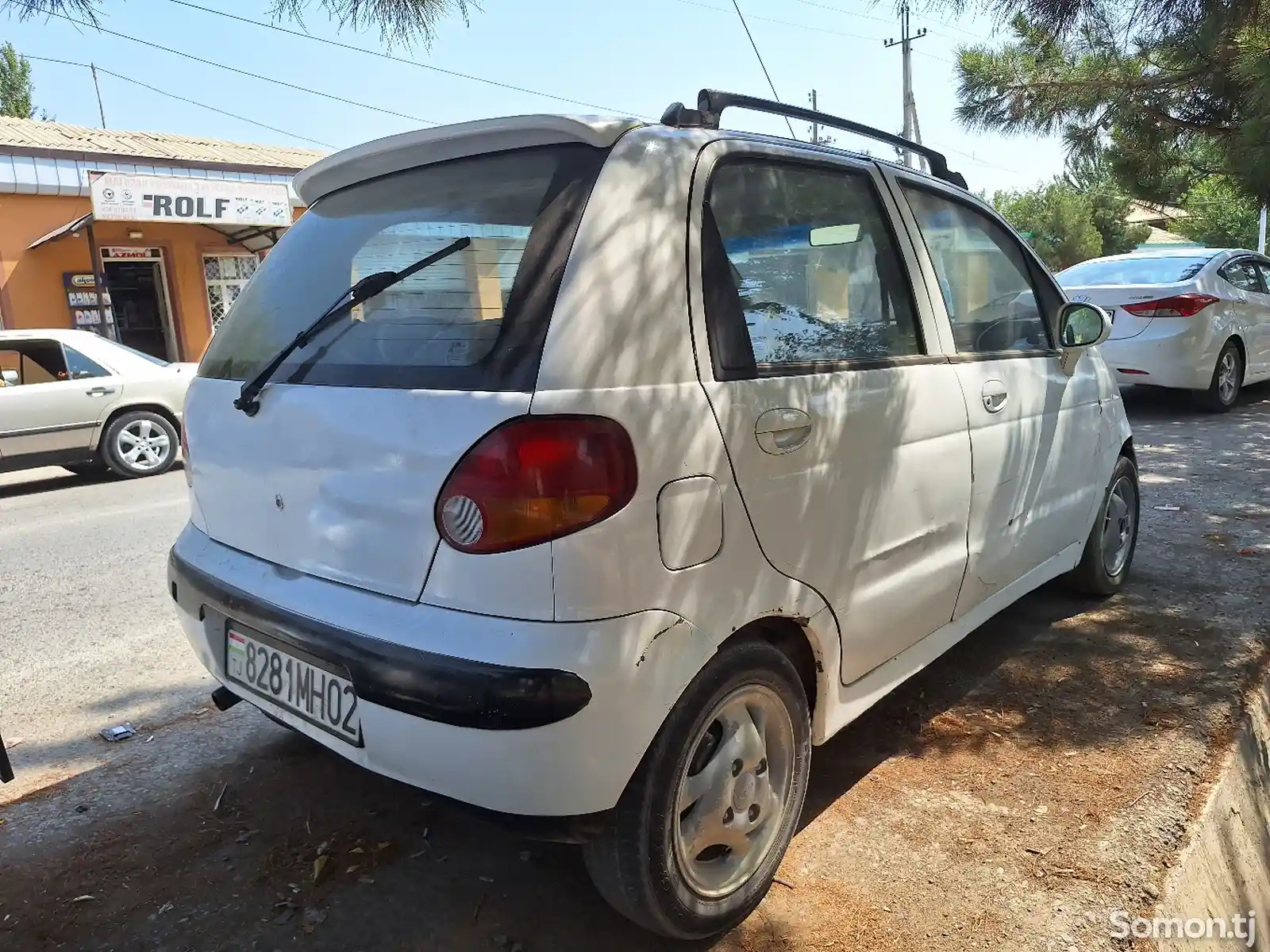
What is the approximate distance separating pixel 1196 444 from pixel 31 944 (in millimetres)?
8272

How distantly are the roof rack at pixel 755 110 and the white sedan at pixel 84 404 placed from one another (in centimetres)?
706

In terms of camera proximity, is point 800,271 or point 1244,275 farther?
point 1244,275

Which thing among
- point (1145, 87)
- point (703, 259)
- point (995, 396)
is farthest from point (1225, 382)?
point (703, 259)

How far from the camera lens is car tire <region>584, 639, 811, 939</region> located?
6.37ft

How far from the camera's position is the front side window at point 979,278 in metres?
3.02

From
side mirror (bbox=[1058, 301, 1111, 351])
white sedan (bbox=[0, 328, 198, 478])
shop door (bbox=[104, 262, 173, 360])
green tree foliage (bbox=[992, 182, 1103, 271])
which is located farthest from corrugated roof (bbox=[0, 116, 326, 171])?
green tree foliage (bbox=[992, 182, 1103, 271])

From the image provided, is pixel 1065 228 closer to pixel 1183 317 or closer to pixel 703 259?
pixel 1183 317

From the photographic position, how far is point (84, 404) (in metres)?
8.52

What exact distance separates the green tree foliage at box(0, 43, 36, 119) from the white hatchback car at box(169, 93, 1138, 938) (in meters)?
43.8

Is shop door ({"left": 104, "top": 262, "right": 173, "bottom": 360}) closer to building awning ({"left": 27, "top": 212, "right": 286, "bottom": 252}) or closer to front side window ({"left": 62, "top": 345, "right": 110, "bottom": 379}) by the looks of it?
building awning ({"left": 27, "top": 212, "right": 286, "bottom": 252})

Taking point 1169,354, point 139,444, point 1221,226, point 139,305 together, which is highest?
point 1221,226

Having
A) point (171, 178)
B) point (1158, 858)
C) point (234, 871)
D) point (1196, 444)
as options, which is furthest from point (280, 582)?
point (171, 178)

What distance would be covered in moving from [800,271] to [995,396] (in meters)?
0.97

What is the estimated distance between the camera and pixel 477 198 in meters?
2.16
